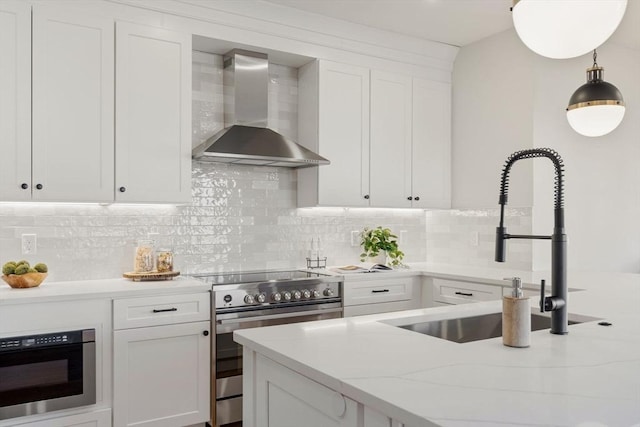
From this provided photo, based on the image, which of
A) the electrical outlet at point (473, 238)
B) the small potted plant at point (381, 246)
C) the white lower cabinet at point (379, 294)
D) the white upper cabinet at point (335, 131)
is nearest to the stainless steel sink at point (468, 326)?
the white lower cabinet at point (379, 294)

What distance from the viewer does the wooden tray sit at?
3094 mm

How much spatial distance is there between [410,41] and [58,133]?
8.96 ft

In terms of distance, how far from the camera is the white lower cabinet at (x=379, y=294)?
3605 millimetres

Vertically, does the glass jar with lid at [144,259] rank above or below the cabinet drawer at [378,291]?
above

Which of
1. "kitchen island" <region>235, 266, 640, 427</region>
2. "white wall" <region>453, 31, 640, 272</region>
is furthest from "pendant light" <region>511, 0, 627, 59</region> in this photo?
"white wall" <region>453, 31, 640, 272</region>

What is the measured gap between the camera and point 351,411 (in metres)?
1.16

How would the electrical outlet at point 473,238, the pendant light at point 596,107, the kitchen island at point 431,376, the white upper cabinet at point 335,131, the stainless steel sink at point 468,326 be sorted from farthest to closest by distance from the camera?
the electrical outlet at point 473,238 → the white upper cabinet at point 335,131 → the pendant light at point 596,107 → the stainless steel sink at point 468,326 → the kitchen island at point 431,376

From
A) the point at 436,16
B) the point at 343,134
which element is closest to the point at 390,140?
the point at 343,134

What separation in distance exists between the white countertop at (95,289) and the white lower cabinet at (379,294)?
1.06 metres

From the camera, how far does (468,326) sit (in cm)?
191

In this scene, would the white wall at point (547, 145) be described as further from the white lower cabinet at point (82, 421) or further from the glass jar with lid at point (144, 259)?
the white lower cabinet at point (82, 421)

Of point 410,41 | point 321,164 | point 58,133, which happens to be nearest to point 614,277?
point 321,164

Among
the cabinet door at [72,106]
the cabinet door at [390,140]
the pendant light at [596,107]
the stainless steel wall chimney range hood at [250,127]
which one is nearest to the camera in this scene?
the pendant light at [596,107]

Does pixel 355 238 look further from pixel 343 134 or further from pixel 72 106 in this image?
pixel 72 106
